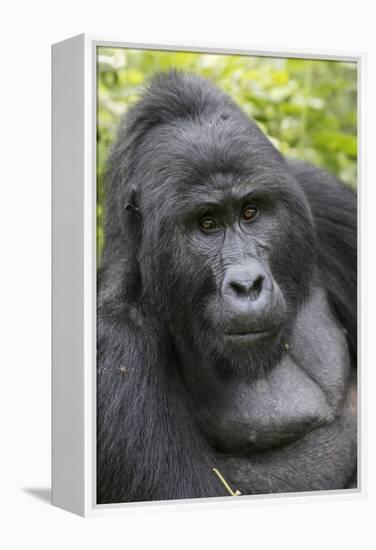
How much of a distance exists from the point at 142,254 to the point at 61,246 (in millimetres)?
447

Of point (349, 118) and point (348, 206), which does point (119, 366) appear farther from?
point (349, 118)

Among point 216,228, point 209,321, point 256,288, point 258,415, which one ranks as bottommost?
point 258,415

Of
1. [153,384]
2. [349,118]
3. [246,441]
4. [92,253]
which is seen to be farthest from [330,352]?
[349,118]

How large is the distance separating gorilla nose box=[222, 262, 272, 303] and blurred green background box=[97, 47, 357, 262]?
2.13 meters

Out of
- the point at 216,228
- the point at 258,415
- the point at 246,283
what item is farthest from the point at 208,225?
the point at 258,415

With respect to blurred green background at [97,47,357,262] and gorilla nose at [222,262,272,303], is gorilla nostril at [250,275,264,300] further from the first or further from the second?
blurred green background at [97,47,357,262]

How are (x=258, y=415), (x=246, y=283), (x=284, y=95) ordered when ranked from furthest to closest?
(x=284, y=95) → (x=258, y=415) → (x=246, y=283)

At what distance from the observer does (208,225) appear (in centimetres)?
568

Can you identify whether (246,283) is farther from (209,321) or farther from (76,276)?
(76,276)

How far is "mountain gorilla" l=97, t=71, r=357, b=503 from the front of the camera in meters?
5.64

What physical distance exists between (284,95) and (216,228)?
3.06 metres

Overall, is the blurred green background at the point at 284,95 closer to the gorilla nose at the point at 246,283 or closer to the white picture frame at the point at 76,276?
the white picture frame at the point at 76,276

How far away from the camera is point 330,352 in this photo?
6465 millimetres

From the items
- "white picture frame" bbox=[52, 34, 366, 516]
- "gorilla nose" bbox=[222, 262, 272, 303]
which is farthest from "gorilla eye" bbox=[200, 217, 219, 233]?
"white picture frame" bbox=[52, 34, 366, 516]
